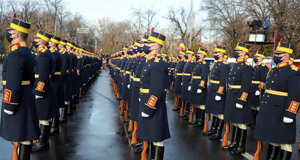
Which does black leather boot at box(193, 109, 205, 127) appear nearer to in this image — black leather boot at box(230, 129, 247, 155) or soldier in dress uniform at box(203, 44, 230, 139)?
soldier in dress uniform at box(203, 44, 230, 139)

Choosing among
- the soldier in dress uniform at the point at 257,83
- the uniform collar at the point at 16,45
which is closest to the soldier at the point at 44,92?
the uniform collar at the point at 16,45

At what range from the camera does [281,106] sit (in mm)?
4176

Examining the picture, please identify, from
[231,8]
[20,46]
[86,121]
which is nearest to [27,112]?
[20,46]

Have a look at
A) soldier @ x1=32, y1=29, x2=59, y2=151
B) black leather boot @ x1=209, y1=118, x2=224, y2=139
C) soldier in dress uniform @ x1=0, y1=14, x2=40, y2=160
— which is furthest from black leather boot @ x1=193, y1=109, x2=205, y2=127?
soldier in dress uniform @ x1=0, y1=14, x2=40, y2=160

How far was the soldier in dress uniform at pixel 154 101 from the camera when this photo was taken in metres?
3.75

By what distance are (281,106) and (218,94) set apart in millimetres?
2049

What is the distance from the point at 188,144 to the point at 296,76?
2791mm

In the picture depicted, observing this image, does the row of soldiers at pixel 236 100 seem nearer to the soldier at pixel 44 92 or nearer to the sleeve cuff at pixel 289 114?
the sleeve cuff at pixel 289 114

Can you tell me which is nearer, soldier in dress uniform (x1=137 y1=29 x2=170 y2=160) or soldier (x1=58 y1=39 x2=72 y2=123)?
soldier in dress uniform (x1=137 y1=29 x2=170 y2=160)

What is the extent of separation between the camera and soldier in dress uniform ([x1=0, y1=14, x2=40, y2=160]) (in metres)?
3.46

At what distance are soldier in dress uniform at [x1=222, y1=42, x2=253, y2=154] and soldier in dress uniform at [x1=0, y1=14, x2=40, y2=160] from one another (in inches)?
151

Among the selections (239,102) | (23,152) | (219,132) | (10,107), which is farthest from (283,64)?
(23,152)

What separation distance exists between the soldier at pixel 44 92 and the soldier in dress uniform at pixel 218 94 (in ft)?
12.0

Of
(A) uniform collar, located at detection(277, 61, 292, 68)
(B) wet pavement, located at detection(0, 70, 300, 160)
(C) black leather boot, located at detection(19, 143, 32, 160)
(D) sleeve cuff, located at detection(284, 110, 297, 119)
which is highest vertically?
(A) uniform collar, located at detection(277, 61, 292, 68)
